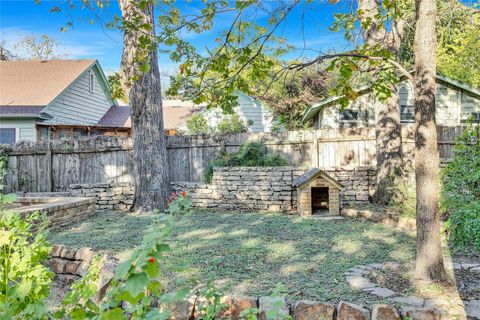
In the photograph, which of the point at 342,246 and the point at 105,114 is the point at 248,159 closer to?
the point at 342,246

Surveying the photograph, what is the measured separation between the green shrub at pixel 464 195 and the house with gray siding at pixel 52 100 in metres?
11.9

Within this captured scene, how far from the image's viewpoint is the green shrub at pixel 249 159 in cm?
916

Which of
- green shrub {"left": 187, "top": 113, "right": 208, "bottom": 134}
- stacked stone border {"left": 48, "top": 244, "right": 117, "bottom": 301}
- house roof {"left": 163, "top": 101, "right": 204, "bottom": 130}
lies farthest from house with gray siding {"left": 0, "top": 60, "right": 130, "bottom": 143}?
stacked stone border {"left": 48, "top": 244, "right": 117, "bottom": 301}

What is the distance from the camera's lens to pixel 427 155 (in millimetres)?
3395

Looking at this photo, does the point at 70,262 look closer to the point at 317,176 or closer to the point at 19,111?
the point at 317,176

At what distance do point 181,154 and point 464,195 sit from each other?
6695 millimetres

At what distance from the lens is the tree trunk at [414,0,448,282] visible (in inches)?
133

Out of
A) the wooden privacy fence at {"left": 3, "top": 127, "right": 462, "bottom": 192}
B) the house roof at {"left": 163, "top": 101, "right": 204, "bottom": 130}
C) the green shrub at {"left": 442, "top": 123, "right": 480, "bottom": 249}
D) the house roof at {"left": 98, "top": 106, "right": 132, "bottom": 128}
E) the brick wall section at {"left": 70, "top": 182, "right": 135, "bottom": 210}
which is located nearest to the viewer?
the green shrub at {"left": 442, "top": 123, "right": 480, "bottom": 249}

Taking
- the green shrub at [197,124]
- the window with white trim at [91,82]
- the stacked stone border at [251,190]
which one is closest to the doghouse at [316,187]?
the stacked stone border at [251,190]

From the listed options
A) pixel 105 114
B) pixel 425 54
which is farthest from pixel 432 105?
pixel 105 114

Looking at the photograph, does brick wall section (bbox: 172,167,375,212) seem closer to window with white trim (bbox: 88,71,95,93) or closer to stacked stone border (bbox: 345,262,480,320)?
stacked stone border (bbox: 345,262,480,320)

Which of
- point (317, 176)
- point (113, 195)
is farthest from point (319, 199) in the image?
point (113, 195)

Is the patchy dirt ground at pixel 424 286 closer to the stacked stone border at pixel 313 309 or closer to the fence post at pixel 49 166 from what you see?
the stacked stone border at pixel 313 309

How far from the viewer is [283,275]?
145 inches
